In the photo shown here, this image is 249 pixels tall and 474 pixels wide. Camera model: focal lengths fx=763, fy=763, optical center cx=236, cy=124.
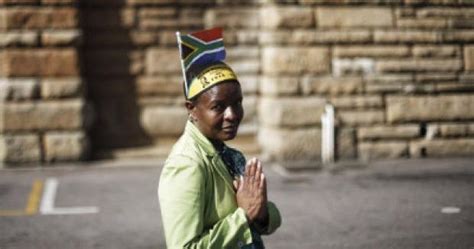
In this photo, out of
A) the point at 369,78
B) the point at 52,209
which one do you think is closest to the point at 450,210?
the point at 369,78

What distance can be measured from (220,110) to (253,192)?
366 mm

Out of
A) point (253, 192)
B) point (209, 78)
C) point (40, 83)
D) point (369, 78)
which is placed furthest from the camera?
point (369, 78)

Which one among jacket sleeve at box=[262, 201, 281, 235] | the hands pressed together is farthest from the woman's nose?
jacket sleeve at box=[262, 201, 281, 235]

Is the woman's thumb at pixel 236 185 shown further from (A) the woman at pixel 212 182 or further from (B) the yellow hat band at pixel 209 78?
(B) the yellow hat band at pixel 209 78

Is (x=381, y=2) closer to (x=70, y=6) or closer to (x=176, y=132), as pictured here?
(x=176, y=132)

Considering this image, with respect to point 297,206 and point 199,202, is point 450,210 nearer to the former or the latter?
point 297,206

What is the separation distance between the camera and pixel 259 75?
10.8 meters

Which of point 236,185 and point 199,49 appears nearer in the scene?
point 236,185

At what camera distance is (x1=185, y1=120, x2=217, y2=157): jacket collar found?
2.96 m

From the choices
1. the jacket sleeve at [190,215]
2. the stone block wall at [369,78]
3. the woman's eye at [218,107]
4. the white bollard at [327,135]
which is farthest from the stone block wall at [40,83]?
the jacket sleeve at [190,215]

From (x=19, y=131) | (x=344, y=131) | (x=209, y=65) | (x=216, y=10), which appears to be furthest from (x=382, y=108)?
(x=209, y=65)

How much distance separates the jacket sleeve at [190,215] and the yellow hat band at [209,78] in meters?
0.31

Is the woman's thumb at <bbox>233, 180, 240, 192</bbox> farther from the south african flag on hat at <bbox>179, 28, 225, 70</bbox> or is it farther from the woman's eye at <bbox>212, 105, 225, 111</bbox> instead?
the south african flag on hat at <bbox>179, 28, 225, 70</bbox>

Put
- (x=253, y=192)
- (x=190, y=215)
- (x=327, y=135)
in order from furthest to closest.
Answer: (x=327, y=135) < (x=253, y=192) < (x=190, y=215)
